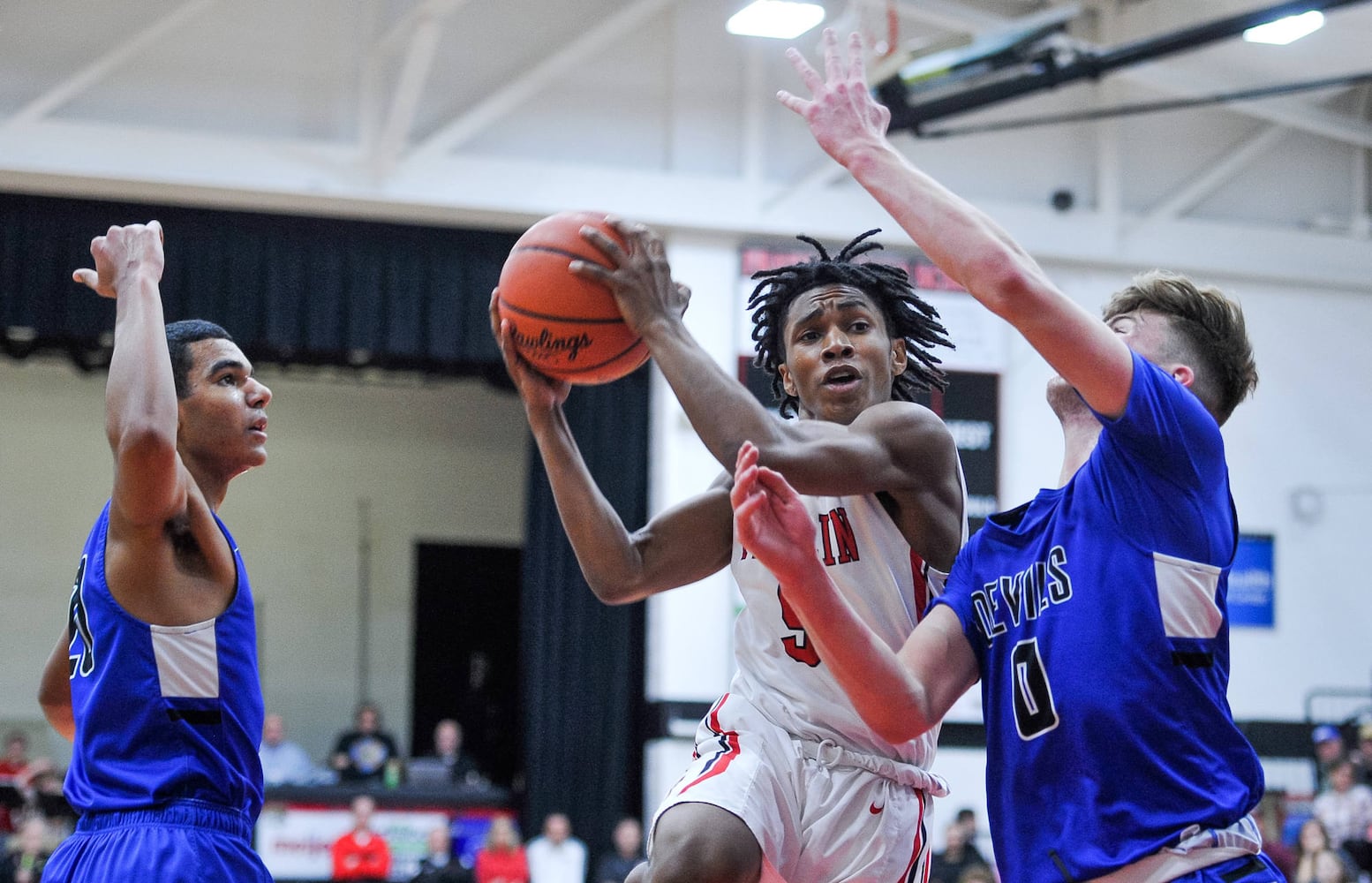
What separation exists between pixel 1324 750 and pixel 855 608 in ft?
35.9

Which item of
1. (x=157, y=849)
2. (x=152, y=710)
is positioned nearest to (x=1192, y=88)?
(x=152, y=710)

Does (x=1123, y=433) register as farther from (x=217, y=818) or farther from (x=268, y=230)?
(x=268, y=230)

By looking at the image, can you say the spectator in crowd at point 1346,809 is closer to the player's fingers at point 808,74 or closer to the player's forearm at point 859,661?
the player's forearm at point 859,661

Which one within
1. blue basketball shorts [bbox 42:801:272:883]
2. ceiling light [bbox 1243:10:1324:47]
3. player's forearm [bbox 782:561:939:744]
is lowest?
blue basketball shorts [bbox 42:801:272:883]

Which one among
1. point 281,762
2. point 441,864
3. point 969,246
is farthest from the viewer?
point 281,762

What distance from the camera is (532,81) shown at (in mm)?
13820

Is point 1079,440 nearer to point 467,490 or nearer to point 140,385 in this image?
point 140,385

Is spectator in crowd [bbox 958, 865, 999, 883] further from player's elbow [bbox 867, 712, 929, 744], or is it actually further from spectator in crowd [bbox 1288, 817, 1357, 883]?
player's elbow [bbox 867, 712, 929, 744]

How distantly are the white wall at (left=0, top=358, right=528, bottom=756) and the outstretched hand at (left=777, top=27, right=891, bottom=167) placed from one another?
14899 millimetres

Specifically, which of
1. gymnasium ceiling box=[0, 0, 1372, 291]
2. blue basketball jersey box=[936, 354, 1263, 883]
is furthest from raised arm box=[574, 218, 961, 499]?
gymnasium ceiling box=[0, 0, 1372, 291]

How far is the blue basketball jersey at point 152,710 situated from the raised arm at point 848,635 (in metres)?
1.45

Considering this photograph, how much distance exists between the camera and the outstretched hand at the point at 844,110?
2898 mm

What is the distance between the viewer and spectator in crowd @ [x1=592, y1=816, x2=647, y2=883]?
12.8m

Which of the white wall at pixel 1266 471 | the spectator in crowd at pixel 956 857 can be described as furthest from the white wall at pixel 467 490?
the spectator in crowd at pixel 956 857
